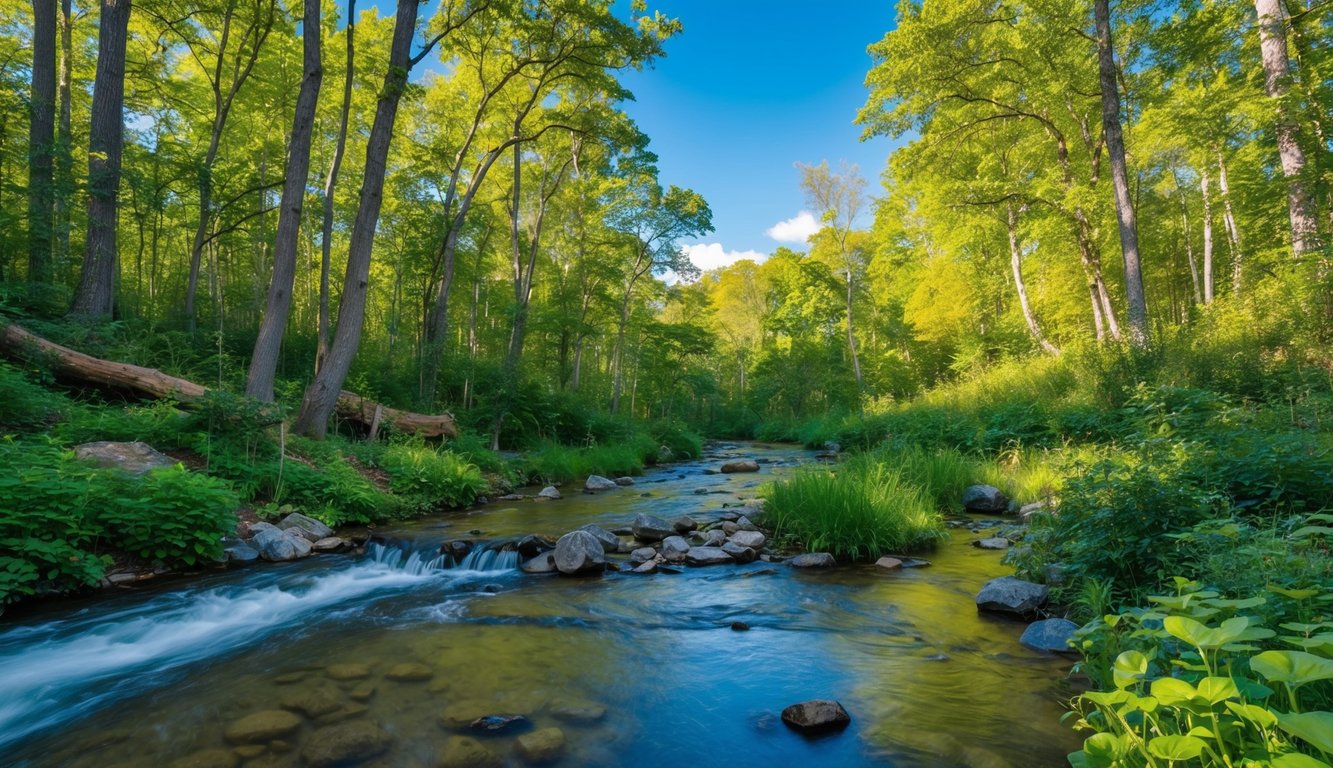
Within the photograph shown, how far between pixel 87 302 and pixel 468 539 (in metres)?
9.05

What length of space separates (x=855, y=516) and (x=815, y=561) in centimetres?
79

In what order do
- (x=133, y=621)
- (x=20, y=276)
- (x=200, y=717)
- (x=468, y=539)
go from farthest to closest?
(x=20, y=276)
(x=468, y=539)
(x=133, y=621)
(x=200, y=717)

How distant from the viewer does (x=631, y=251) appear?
24.2 meters

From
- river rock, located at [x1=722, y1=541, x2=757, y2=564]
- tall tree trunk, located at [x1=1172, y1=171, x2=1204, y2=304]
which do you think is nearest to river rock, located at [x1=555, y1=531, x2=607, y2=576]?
river rock, located at [x1=722, y1=541, x2=757, y2=564]

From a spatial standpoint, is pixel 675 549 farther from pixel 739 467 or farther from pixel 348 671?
pixel 739 467

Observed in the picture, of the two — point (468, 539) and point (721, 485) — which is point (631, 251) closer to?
point (721, 485)

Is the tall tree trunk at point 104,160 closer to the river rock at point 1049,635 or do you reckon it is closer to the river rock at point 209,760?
the river rock at point 209,760

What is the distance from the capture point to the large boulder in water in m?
7.20

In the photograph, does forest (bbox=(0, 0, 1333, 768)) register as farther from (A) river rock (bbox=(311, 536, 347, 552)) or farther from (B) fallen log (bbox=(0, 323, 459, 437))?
(A) river rock (bbox=(311, 536, 347, 552))

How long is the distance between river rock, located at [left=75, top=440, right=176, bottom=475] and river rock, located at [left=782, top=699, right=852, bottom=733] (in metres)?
6.86

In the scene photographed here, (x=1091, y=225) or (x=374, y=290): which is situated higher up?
(x=374, y=290)

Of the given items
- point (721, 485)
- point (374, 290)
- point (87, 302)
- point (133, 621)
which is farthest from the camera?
point (374, 290)

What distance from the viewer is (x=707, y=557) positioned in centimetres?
664

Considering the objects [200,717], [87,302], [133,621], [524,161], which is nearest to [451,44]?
[524,161]
